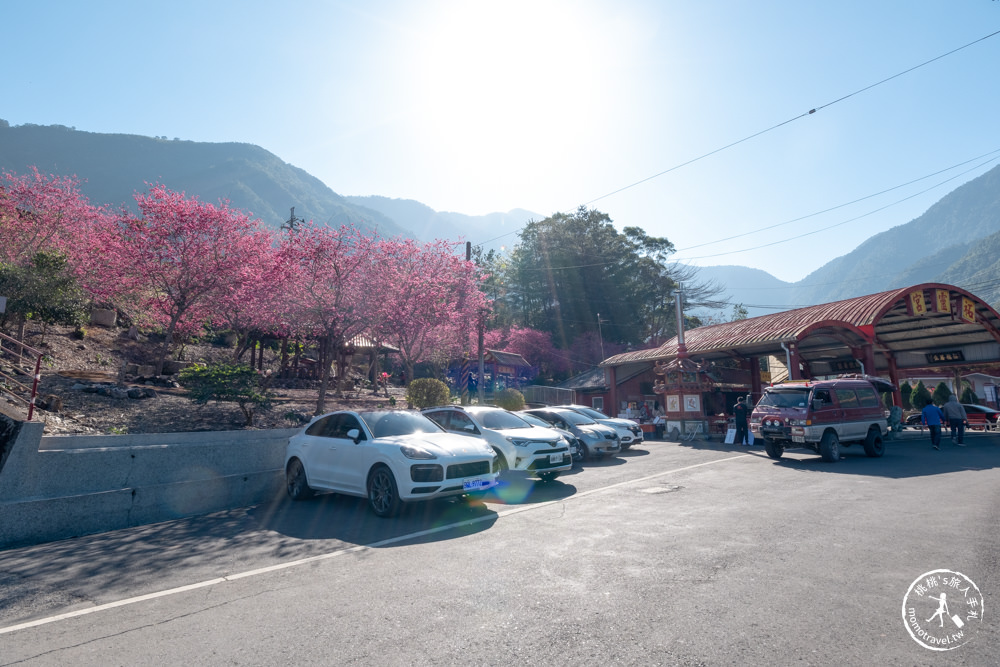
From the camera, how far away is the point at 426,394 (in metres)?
19.8

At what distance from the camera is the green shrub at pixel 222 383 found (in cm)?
1221

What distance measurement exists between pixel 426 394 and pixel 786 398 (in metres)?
11.7

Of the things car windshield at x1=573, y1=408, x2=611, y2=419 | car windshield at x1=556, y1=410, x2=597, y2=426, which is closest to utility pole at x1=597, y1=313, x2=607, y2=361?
car windshield at x1=573, y1=408, x2=611, y2=419

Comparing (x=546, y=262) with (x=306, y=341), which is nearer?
(x=306, y=341)

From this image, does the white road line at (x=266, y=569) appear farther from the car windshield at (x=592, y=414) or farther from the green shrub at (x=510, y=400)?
the green shrub at (x=510, y=400)

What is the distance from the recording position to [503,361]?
133 ft

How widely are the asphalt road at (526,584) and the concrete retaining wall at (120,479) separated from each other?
51cm

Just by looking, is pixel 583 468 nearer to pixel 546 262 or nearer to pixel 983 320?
pixel 983 320

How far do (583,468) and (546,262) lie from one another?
42.3 metres

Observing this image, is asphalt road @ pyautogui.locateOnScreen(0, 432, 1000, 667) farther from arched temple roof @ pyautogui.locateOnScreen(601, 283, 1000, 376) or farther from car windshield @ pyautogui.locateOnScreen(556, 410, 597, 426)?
arched temple roof @ pyautogui.locateOnScreen(601, 283, 1000, 376)

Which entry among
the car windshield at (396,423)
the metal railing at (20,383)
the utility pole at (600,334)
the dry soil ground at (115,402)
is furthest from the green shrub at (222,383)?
the utility pole at (600,334)

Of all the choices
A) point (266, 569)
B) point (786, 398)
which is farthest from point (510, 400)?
point (266, 569)

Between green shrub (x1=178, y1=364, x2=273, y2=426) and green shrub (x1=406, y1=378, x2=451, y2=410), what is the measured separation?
24.0 ft

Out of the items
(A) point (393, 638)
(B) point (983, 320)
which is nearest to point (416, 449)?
(A) point (393, 638)
